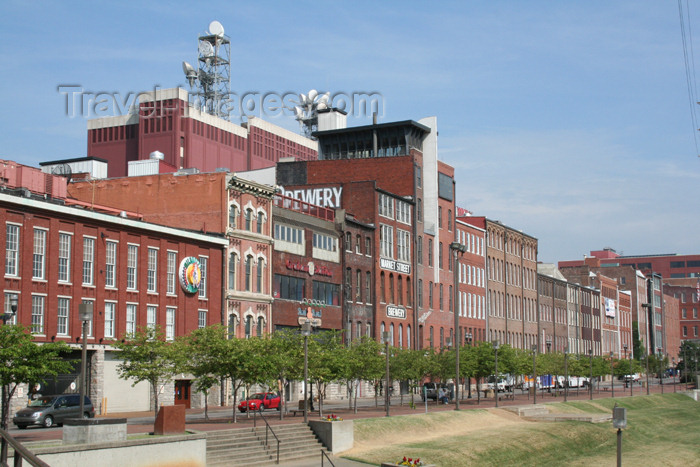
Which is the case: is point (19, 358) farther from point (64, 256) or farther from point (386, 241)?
point (386, 241)

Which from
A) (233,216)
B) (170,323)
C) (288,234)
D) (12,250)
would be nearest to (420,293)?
(288,234)

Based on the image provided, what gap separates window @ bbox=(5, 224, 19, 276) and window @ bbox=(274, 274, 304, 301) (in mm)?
24283

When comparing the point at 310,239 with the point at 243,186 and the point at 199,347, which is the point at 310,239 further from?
the point at 199,347

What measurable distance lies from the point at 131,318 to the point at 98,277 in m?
3.89

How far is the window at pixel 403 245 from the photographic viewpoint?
9031 centimetres

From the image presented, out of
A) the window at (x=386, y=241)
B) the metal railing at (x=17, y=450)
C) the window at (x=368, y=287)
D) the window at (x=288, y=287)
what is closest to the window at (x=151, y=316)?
the window at (x=288, y=287)

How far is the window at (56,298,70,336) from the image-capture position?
2036 inches

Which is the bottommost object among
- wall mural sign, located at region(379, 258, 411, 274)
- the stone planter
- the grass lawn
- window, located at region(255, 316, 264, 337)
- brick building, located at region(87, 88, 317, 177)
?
the grass lawn

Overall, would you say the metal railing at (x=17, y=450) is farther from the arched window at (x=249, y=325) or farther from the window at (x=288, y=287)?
the window at (x=288, y=287)

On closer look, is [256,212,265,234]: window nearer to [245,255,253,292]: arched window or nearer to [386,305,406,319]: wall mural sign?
[245,255,253,292]: arched window

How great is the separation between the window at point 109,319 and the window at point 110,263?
1.27 meters

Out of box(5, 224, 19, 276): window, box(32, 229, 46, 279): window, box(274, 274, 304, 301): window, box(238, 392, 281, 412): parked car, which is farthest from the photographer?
box(274, 274, 304, 301): window

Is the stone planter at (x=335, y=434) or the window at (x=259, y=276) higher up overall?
the window at (x=259, y=276)

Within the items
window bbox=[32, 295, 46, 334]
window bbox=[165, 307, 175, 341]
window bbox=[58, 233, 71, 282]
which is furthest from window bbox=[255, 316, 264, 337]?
window bbox=[32, 295, 46, 334]
